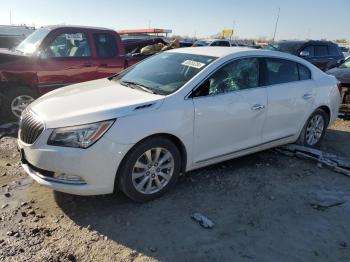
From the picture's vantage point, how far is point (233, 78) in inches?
183

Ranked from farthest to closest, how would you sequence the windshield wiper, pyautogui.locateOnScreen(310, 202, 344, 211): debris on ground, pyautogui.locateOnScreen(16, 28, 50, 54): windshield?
pyautogui.locateOnScreen(16, 28, 50, 54): windshield
the windshield wiper
pyautogui.locateOnScreen(310, 202, 344, 211): debris on ground

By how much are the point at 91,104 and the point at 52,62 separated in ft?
12.1

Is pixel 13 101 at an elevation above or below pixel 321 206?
above

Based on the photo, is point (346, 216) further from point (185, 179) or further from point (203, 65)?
point (203, 65)

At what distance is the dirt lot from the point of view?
3297 millimetres

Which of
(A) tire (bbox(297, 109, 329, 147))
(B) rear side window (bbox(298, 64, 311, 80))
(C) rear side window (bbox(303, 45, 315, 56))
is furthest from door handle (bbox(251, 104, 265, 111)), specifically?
(C) rear side window (bbox(303, 45, 315, 56))

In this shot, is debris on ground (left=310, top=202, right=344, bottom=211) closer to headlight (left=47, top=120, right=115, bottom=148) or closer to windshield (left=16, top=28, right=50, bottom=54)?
headlight (left=47, top=120, right=115, bottom=148)

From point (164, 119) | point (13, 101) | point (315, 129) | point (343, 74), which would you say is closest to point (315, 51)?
point (343, 74)

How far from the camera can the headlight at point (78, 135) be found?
3545 mm

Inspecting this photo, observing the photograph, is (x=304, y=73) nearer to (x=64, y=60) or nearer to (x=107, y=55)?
(x=107, y=55)

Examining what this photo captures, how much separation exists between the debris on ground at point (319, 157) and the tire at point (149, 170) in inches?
86.8

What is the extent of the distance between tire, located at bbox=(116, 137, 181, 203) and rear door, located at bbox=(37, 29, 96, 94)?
156 inches

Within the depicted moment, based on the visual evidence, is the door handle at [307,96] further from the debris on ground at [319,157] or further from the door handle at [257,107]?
the door handle at [257,107]

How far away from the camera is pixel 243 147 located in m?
4.81
